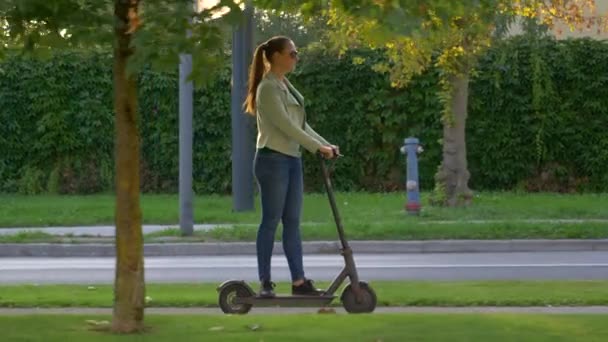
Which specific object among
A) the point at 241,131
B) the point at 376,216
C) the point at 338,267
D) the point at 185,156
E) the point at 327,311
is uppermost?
the point at 241,131

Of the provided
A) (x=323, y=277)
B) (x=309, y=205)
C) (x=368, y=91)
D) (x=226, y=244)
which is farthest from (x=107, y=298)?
(x=368, y=91)

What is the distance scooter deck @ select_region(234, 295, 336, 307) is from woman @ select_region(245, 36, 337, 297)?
0.15 feet

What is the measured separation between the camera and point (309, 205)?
20375 millimetres

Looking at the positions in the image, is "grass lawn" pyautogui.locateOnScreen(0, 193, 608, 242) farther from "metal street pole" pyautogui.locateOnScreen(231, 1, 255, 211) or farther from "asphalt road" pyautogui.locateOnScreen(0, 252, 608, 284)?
"asphalt road" pyautogui.locateOnScreen(0, 252, 608, 284)

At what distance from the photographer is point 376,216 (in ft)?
60.3

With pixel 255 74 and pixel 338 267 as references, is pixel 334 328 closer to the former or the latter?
pixel 255 74

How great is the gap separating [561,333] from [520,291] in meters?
2.97

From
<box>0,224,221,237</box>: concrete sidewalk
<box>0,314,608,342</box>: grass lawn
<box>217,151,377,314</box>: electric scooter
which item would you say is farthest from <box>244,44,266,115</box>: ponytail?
<box>0,224,221,237</box>: concrete sidewalk

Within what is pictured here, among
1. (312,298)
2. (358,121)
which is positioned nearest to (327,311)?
(312,298)

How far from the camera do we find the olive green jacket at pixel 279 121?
27.3 ft

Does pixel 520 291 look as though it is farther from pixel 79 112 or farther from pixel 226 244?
pixel 79 112

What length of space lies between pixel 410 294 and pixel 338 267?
334 cm

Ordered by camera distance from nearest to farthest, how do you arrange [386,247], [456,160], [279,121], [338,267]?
[279,121], [338,267], [386,247], [456,160]

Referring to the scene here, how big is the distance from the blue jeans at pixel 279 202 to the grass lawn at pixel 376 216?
23.3ft
